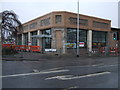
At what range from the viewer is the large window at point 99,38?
1332 inches

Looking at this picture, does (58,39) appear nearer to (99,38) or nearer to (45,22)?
(45,22)

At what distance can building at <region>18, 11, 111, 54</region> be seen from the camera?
2620 cm

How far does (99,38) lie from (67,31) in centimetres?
1200

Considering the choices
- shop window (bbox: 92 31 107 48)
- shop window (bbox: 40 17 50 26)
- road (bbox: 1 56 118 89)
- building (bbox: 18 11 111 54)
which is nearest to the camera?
road (bbox: 1 56 118 89)

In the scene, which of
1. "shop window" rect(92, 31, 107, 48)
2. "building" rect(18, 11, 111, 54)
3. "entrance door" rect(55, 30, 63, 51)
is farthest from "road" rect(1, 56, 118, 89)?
"shop window" rect(92, 31, 107, 48)

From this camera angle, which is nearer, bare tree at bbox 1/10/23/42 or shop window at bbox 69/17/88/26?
bare tree at bbox 1/10/23/42

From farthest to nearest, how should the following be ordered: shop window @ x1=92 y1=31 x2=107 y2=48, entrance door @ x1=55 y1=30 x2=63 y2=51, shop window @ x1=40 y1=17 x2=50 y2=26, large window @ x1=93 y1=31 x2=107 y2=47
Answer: large window @ x1=93 y1=31 x2=107 y2=47, shop window @ x1=92 y1=31 x2=107 y2=48, shop window @ x1=40 y1=17 x2=50 y2=26, entrance door @ x1=55 y1=30 x2=63 y2=51

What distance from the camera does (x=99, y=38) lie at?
115ft

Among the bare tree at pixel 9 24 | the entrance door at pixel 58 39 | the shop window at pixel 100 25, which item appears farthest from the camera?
the shop window at pixel 100 25

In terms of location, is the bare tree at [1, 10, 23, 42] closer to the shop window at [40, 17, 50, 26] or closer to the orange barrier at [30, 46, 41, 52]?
the orange barrier at [30, 46, 41, 52]

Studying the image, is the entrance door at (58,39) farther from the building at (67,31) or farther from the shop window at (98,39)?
the shop window at (98,39)

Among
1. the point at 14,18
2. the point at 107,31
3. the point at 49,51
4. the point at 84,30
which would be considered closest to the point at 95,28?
the point at 84,30

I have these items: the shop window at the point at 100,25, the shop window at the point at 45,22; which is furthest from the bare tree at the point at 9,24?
the shop window at the point at 100,25

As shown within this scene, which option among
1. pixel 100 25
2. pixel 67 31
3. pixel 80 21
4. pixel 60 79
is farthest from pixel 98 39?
pixel 60 79
